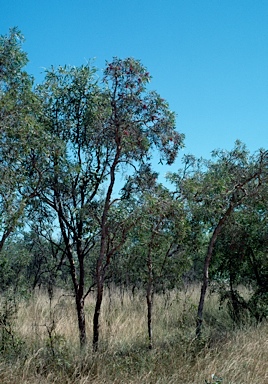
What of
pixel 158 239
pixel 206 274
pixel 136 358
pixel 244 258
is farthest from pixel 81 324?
pixel 244 258

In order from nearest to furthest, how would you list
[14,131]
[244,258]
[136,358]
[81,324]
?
[14,131] → [136,358] → [81,324] → [244,258]

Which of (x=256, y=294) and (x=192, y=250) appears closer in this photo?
(x=192, y=250)

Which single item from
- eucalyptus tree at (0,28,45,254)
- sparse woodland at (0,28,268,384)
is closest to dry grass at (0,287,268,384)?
sparse woodland at (0,28,268,384)

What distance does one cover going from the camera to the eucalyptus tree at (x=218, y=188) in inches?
309

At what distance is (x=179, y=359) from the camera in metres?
7.06

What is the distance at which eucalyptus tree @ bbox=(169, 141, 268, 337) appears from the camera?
7855mm

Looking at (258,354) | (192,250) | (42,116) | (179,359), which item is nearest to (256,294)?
(192,250)

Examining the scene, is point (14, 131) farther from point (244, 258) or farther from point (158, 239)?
point (244, 258)

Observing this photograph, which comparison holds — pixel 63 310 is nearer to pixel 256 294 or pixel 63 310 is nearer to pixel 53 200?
pixel 53 200

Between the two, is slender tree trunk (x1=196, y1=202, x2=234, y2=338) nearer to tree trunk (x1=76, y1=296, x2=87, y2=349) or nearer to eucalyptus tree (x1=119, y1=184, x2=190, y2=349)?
eucalyptus tree (x1=119, y1=184, x2=190, y2=349)

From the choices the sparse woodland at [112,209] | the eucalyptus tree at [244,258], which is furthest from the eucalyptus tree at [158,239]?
the eucalyptus tree at [244,258]

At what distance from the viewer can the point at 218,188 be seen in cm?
781

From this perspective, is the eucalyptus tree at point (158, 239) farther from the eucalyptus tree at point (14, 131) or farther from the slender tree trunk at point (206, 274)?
the eucalyptus tree at point (14, 131)

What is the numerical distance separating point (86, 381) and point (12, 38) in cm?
505
